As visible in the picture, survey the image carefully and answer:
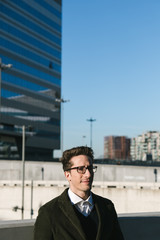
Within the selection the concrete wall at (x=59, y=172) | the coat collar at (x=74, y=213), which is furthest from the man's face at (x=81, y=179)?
the concrete wall at (x=59, y=172)

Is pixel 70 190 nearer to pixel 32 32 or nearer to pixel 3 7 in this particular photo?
pixel 3 7

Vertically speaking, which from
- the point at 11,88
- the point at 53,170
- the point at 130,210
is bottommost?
the point at 130,210

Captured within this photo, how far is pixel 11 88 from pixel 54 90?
15710 millimetres

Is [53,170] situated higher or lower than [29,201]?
higher

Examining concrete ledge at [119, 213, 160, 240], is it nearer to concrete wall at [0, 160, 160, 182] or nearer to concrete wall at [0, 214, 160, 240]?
concrete wall at [0, 214, 160, 240]

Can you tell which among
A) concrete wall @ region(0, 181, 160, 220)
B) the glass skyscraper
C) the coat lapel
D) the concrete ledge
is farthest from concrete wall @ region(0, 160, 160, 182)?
the coat lapel

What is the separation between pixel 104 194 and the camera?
31781 mm

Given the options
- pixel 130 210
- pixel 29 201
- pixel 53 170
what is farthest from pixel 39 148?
pixel 130 210

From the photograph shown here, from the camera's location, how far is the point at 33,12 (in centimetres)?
8031

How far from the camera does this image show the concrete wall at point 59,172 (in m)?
35.9

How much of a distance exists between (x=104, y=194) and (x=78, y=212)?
28.7 m

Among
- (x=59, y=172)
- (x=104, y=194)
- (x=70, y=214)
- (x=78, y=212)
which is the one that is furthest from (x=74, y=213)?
(x=59, y=172)

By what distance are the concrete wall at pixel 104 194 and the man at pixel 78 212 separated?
25752 millimetres

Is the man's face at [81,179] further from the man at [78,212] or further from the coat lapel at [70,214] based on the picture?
the coat lapel at [70,214]
